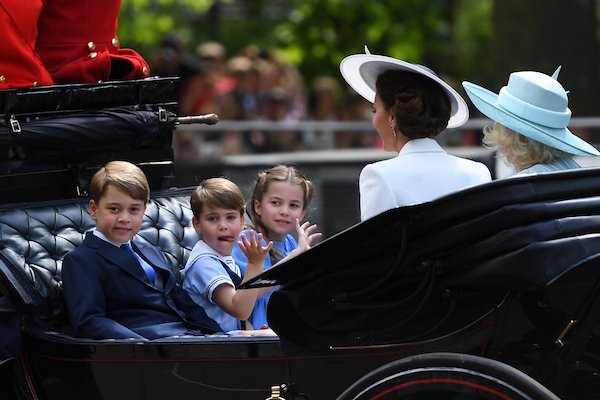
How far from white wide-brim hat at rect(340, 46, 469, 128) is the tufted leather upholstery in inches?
38.8

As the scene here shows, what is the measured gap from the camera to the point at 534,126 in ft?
13.0

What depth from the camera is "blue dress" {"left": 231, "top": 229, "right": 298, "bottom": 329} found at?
4496 mm

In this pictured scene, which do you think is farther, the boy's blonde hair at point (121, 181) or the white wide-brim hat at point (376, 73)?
the boy's blonde hair at point (121, 181)

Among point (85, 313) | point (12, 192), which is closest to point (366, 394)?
point (85, 313)

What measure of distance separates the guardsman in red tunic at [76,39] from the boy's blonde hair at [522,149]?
64.6 inches

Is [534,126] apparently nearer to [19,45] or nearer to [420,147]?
[420,147]

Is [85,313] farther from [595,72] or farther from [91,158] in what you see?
[595,72]

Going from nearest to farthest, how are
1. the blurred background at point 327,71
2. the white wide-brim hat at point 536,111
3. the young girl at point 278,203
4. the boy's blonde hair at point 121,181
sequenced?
1. the white wide-brim hat at point 536,111
2. the boy's blonde hair at point 121,181
3. the young girl at point 278,203
4. the blurred background at point 327,71

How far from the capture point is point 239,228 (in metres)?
4.51

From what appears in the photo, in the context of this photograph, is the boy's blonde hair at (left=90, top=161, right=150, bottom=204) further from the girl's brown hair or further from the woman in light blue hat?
the woman in light blue hat

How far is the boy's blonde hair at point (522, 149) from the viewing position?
13.1 ft

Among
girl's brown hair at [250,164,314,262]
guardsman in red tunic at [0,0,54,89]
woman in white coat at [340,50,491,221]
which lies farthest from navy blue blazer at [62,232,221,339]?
woman in white coat at [340,50,491,221]

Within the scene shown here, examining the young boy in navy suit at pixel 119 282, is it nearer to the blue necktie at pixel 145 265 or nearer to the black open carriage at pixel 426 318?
the blue necktie at pixel 145 265

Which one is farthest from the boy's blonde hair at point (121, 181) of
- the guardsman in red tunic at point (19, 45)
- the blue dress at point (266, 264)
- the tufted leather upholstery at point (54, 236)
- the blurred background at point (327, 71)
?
the blurred background at point (327, 71)
